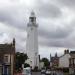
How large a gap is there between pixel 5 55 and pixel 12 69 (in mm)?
3665

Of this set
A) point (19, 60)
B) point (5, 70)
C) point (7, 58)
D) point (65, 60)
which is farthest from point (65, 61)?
point (5, 70)

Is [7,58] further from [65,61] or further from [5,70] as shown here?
[65,61]

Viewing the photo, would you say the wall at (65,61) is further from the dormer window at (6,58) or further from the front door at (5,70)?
the front door at (5,70)

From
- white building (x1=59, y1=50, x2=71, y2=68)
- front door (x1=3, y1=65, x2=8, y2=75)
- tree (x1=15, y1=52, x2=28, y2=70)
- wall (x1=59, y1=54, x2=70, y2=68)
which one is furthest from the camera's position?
wall (x1=59, y1=54, x2=70, y2=68)

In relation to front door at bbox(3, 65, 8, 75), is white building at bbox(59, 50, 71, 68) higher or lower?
higher

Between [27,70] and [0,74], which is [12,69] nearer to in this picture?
[0,74]

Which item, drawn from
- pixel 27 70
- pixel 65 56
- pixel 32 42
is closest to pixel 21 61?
pixel 65 56

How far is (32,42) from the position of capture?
195 m

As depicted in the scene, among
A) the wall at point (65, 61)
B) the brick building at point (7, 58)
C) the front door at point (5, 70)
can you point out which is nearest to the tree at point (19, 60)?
the wall at point (65, 61)

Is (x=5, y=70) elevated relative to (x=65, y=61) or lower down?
lower down

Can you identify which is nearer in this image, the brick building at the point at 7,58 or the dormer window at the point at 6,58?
the brick building at the point at 7,58

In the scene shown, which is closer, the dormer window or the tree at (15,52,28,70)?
the dormer window

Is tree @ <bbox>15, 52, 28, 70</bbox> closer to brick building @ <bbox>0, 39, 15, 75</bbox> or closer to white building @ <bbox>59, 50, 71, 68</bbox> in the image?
white building @ <bbox>59, 50, 71, 68</bbox>

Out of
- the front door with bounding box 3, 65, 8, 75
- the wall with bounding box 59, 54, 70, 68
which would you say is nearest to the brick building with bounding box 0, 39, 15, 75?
the front door with bounding box 3, 65, 8, 75
